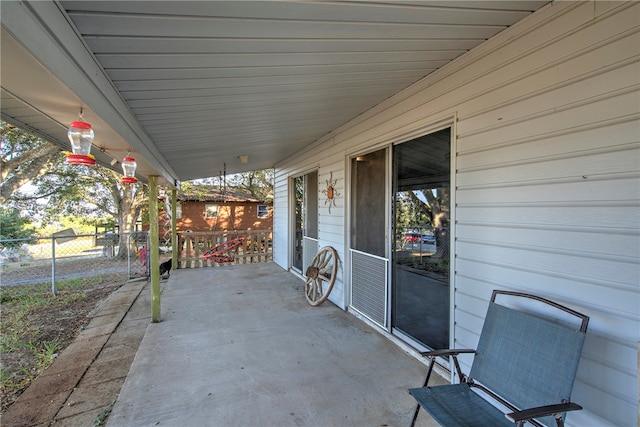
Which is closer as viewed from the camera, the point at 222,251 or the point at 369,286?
the point at 369,286

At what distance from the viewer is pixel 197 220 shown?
14.0 meters

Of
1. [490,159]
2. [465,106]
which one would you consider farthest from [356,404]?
[465,106]

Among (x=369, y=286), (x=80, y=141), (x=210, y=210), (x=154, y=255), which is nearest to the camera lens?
(x=80, y=141)

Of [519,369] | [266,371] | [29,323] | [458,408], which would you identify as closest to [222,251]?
[29,323]

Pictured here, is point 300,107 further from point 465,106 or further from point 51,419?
point 51,419

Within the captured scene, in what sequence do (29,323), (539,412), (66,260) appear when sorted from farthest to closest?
(66,260) < (29,323) < (539,412)

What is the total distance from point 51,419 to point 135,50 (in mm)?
2482

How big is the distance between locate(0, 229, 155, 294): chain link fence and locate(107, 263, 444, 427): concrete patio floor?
3994 mm

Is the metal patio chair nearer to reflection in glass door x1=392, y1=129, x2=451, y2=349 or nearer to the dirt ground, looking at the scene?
reflection in glass door x1=392, y1=129, x2=451, y2=349

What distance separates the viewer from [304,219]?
571 centimetres

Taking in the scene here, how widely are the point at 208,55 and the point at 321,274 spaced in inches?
128

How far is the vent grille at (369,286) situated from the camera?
3160 millimetres

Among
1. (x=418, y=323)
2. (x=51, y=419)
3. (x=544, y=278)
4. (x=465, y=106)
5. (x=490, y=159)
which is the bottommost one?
(x=51, y=419)

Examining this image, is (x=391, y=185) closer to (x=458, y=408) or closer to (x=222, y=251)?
(x=458, y=408)
